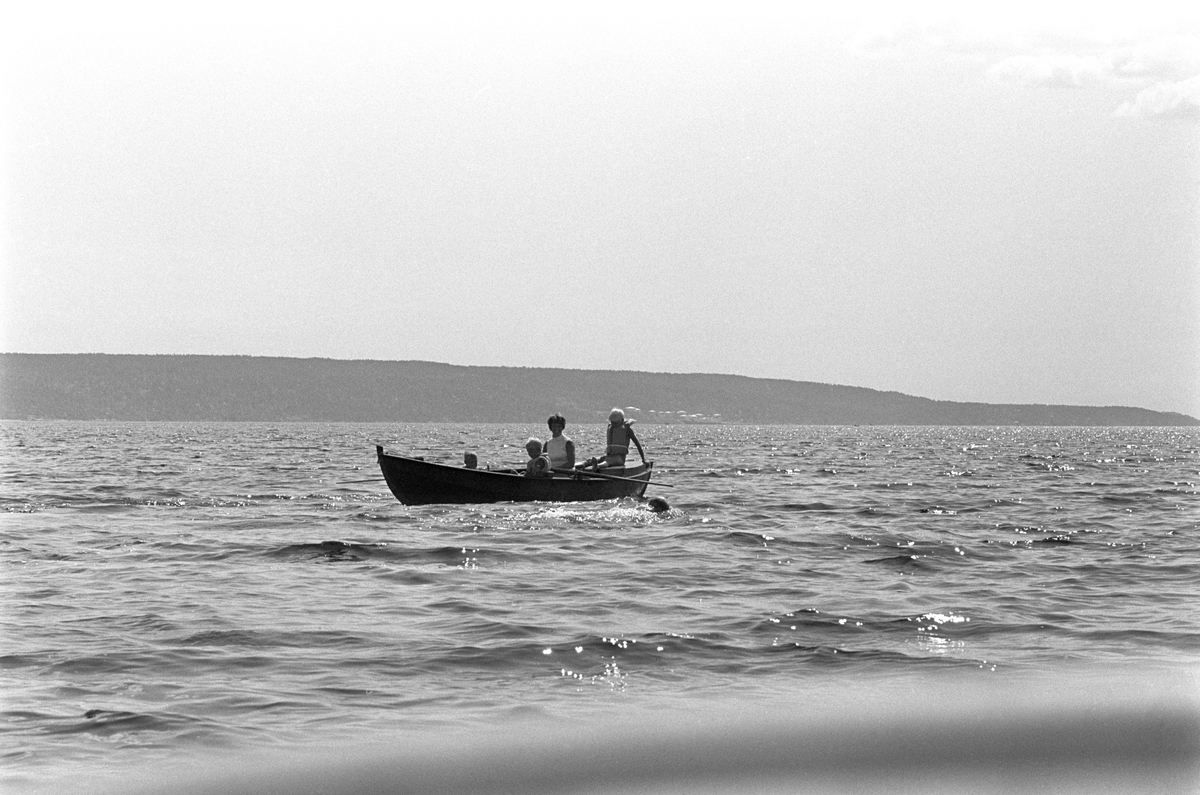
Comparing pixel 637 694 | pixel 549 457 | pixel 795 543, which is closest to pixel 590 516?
pixel 549 457

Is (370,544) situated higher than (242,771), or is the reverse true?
(242,771)

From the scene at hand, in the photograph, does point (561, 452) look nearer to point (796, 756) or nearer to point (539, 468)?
point (539, 468)

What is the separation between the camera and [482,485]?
24203 millimetres

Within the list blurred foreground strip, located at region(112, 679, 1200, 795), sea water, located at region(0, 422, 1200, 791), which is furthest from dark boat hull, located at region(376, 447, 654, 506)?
blurred foreground strip, located at region(112, 679, 1200, 795)

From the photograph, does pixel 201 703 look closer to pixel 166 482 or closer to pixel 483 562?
pixel 483 562

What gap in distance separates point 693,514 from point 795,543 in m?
5.23

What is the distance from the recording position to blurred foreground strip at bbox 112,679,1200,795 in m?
1.42

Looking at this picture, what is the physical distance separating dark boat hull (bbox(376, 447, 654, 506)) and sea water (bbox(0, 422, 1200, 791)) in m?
0.24

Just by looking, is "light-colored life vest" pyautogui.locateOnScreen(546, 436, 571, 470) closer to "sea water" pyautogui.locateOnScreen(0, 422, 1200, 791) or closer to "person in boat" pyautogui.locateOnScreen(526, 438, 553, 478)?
"person in boat" pyautogui.locateOnScreen(526, 438, 553, 478)

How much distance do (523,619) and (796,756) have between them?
35.7ft

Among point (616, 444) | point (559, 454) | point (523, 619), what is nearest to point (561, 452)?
point (559, 454)

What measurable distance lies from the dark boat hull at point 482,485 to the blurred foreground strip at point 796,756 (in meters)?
22.2

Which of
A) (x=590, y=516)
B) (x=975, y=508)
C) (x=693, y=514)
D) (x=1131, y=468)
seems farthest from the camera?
(x=1131, y=468)

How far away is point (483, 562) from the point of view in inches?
661
